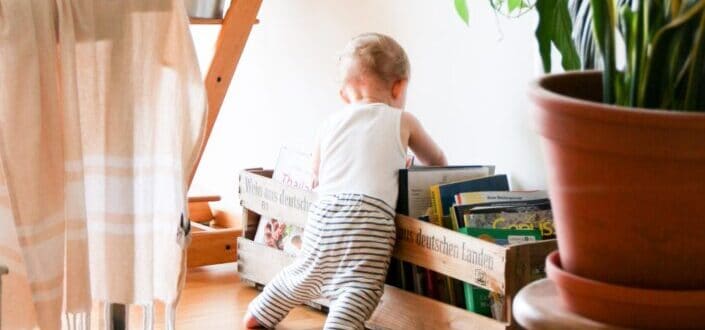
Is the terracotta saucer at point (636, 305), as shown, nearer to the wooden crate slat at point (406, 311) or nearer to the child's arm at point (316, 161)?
the wooden crate slat at point (406, 311)

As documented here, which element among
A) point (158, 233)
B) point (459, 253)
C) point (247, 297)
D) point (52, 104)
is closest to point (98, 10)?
point (52, 104)

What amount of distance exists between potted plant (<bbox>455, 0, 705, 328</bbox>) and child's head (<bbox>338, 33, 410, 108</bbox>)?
138 cm

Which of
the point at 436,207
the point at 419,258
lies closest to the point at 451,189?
the point at 436,207

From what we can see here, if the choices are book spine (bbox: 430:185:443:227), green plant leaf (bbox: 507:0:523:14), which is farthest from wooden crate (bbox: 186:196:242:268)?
green plant leaf (bbox: 507:0:523:14)

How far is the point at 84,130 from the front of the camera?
158 cm

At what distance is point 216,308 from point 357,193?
0.47 m

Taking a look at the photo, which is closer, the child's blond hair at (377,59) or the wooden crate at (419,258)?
the wooden crate at (419,258)

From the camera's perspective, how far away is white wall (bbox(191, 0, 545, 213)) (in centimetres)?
221

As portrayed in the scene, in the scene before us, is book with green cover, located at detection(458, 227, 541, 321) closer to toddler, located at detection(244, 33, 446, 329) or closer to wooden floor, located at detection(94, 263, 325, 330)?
toddler, located at detection(244, 33, 446, 329)

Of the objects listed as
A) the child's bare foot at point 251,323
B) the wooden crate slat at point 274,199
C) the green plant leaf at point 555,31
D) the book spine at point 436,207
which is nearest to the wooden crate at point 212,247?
the wooden crate slat at point 274,199

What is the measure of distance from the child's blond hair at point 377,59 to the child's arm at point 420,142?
88 mm

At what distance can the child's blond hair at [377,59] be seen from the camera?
2.28 metres

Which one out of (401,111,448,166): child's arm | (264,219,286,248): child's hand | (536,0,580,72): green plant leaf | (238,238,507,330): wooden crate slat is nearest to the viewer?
(536,0,580,72): green plant leaf

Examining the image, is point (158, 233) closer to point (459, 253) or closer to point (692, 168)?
point (459, 253)
